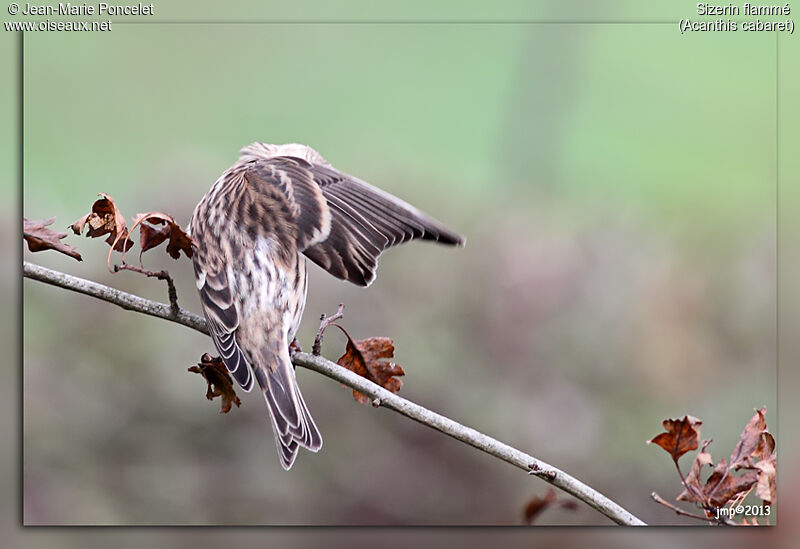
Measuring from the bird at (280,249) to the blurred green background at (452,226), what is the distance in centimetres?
31

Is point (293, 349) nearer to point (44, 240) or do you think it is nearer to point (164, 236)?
point (164, 236)

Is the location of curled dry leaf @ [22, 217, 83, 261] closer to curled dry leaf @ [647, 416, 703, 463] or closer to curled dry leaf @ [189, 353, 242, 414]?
curled dry leaf @ [189, 353, 242, 414]

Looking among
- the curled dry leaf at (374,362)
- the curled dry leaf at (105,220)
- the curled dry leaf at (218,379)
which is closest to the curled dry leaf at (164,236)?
the curled dry leaf at (105,220)

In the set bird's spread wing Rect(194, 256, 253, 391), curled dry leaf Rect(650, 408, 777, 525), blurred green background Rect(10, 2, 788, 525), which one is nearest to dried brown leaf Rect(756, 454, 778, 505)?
curled dry leaf Rect(650, 408, 777, 525)

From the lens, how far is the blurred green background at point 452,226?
313cm

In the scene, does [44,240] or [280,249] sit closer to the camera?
[44,240]

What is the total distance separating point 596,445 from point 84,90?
2.03m

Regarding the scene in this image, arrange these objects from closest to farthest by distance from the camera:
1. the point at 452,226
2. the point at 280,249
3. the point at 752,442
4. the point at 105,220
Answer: the point at 105,220, the point at 752,442, the point at 280,249, the point at 452,226

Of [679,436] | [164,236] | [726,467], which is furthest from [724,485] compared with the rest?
[164,236]

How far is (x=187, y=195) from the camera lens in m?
3.23

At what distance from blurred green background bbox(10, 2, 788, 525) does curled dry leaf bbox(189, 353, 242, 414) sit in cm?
40

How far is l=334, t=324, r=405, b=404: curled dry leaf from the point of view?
108 inches

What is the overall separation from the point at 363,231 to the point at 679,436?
104cm

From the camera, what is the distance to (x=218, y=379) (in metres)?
2.83
